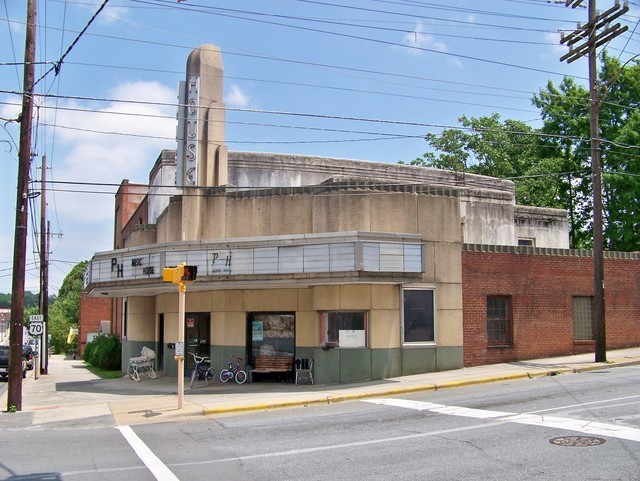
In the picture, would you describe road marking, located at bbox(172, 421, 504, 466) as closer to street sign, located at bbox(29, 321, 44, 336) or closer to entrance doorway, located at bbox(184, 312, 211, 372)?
entrance doorway, located at bbox(184, 312, 211, 372)

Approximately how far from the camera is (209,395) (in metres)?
18.1

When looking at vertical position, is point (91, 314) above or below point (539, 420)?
above

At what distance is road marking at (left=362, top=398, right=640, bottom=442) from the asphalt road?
2cm

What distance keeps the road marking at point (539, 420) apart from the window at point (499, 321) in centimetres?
735

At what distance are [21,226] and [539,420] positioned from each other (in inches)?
511

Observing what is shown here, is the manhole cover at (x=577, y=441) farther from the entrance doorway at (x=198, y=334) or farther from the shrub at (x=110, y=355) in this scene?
the shrub at (x=110, y=355)

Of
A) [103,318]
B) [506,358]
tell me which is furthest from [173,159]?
[103,318]

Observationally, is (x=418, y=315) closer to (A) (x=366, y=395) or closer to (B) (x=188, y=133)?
(A) (x=366, y=395)

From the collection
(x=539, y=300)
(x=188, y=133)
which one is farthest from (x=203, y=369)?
(x=539, y=300)

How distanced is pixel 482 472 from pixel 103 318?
188 ft

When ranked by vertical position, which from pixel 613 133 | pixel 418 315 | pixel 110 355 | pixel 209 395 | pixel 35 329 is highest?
pixel 613 133

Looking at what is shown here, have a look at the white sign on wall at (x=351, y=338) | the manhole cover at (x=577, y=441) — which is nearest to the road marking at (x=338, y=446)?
the manhole cover at (x=577, y=441)

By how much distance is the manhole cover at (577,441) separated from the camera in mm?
9992

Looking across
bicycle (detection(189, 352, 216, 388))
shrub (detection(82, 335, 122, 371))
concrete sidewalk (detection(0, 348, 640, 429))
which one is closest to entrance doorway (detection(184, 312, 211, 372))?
bicycle (detection(189, 352, 216, 388))
